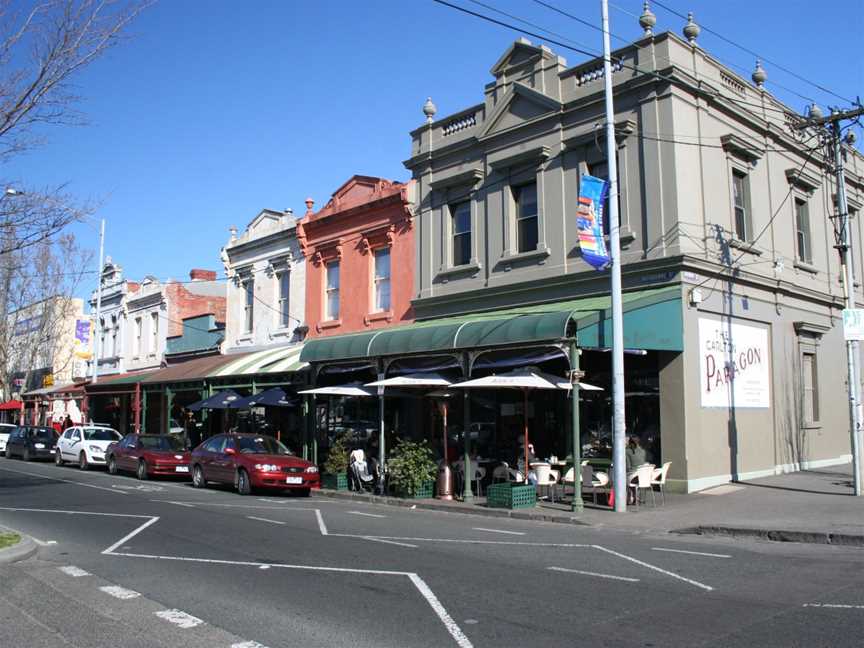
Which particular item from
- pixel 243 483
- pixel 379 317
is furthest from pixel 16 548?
pixel 379 317

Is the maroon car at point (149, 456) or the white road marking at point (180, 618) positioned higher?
the maroon car at point (149, 456)

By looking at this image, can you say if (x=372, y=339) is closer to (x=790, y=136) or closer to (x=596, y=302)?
(x=596, y=302)

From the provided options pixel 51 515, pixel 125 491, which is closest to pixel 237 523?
pixel 51 515

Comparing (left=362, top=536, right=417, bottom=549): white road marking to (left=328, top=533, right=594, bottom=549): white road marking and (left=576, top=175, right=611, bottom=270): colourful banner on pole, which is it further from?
(left=576, top=175, right=611, bottom=270): colourful banner on pole

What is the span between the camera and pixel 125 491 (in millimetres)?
19266

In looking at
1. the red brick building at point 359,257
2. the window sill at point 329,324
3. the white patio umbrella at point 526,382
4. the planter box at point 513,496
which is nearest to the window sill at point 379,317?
the red brick building at point 359,257

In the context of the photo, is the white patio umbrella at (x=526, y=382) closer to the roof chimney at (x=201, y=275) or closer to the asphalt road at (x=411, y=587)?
the asphalt road at (x=411, y=587)

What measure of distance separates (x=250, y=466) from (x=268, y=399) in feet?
16.9

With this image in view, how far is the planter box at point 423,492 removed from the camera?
17.7m

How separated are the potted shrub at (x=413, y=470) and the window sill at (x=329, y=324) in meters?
8.67

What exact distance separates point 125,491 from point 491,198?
12.0 m

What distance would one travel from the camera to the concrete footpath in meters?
11.8

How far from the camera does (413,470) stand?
17484 millimetres

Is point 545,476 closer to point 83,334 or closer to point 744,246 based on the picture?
point 744,246
